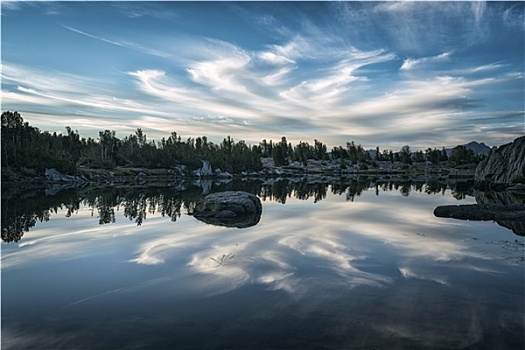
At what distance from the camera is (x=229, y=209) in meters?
27.2

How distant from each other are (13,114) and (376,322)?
12978cm

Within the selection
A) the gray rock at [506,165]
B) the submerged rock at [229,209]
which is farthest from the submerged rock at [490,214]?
the gray rock at [506,165]

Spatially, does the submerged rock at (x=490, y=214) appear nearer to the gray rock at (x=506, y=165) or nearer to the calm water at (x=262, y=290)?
the calm water at (x=262, y=290)

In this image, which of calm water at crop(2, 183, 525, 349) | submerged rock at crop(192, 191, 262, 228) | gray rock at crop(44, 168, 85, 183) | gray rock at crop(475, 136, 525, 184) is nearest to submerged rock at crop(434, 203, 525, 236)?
calm water at crop(2, 183, 525, 349)

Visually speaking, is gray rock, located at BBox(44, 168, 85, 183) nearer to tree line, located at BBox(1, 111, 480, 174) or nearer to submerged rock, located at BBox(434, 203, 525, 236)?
tree line, located at BBox(1, 111, 480, 174)

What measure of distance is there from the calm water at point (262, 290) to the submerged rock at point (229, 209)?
16.7 ft

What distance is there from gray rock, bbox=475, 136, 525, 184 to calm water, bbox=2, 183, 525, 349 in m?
51.2

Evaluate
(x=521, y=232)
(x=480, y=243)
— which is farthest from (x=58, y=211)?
(x=521, y=232)

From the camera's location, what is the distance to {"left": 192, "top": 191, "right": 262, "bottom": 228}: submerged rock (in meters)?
25.3

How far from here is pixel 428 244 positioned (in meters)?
16.9

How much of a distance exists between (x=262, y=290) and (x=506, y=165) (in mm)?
73100

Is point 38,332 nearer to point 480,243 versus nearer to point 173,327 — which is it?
point 173,327

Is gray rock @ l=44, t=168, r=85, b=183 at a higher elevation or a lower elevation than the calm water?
lower

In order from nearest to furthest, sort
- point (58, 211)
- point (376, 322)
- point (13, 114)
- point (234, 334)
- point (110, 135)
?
1. point (234, 334)
2. point (376, 322)
3. point (58, 211)
4. point (13, 114)
5. point (110, 135)
